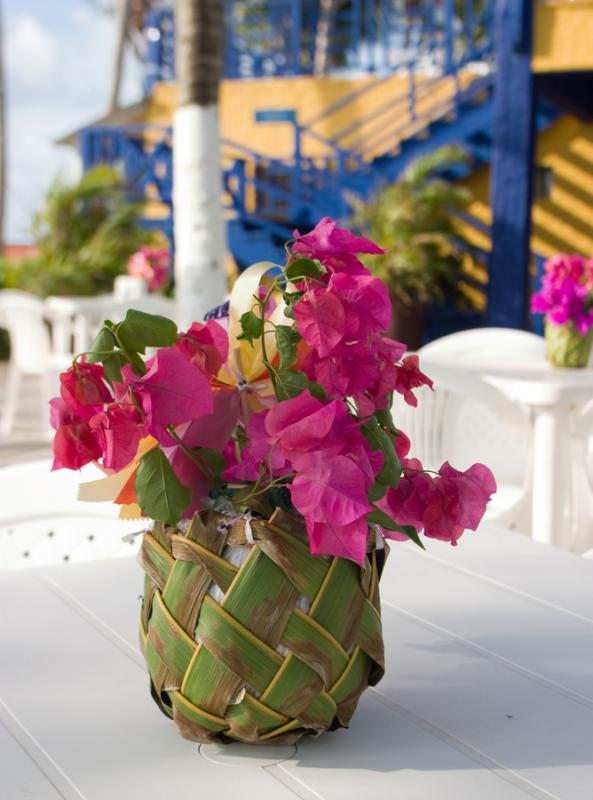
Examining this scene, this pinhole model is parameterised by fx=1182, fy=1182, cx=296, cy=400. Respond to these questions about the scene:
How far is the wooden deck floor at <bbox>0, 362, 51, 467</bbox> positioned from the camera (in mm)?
Answer: 6855

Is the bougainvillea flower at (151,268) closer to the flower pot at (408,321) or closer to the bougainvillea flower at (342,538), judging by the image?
the flower pot at (408,321)

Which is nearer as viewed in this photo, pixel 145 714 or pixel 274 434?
pixel 274 434

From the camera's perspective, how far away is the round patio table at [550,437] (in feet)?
10.6

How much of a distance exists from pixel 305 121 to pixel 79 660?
14.7 m

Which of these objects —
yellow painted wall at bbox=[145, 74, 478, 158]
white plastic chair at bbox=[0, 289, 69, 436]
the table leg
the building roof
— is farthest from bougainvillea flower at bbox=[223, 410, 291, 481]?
the building roof

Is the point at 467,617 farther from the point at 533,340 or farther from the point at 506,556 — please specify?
the point at 533,340

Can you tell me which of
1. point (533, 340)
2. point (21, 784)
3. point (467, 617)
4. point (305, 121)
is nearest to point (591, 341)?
point (533, 340)

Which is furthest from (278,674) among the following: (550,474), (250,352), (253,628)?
(550,474)

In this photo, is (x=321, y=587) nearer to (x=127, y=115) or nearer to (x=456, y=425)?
(x=456, y=425)

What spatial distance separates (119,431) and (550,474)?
251 cm

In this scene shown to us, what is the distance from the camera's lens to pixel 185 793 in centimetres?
93

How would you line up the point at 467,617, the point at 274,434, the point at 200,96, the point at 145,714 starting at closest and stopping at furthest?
1. the point at 274,434
2. the point at 145,714
3. the point at 467,617
4. the point at 200,96

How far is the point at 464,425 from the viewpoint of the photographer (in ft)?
13.0

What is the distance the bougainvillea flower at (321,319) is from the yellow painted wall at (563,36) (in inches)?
355
